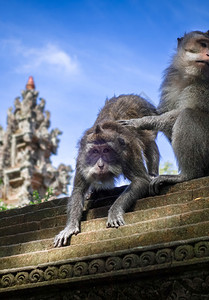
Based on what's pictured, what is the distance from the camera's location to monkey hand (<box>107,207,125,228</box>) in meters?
5.10

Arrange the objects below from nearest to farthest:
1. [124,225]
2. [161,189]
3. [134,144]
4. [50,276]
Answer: [50,276] → [124,225] → [161,189] → [134,144]

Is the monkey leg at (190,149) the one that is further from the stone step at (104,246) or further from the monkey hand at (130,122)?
the stone step at (104,246)

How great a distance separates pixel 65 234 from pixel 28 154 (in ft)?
63.7

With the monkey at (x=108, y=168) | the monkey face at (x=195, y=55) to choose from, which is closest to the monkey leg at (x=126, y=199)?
the monkey at (x=108, y=168)

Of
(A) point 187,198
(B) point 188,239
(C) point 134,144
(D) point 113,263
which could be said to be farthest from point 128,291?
(C) point 134,144

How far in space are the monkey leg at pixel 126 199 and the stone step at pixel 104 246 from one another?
44 centimetres

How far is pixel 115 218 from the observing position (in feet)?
16.9

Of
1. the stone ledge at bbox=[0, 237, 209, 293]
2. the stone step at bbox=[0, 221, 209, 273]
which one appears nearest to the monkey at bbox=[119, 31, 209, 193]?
the stone step at bbox=[0, 221, 209, 273]

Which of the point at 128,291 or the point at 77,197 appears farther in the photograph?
the point at 77,197

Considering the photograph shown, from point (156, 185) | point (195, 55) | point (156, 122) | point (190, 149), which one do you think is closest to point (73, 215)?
point (156, 185)

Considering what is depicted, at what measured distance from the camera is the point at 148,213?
5.04 meters

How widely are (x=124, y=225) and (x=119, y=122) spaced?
1.91 metres

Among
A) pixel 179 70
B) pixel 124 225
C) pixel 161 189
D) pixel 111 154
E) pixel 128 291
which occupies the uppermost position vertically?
pixel 179 70

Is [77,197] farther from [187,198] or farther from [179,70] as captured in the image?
[179,70]
